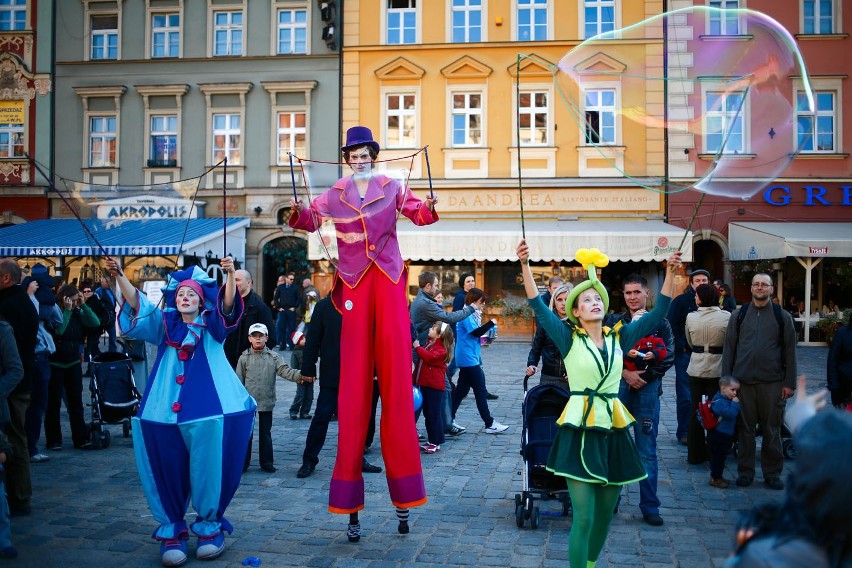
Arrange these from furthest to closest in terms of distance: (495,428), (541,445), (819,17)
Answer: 1. (819,17)
2. (495,428)
3. (541,445)

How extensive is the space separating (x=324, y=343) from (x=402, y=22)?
1688cm

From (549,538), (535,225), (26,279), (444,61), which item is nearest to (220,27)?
(444,61)

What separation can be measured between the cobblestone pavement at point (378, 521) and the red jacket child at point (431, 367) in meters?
0.72

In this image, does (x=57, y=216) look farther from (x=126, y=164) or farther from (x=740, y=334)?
(x=740, y=334)

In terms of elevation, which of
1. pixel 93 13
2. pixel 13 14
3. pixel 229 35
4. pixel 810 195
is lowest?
pixel 810 195

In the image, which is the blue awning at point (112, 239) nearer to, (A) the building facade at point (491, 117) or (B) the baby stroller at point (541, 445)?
(A) the building facade at point (491, 117)

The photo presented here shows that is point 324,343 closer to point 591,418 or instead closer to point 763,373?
point 591,418

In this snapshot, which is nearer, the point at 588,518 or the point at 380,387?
the point at 588,518

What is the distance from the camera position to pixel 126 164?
2275 centimetres

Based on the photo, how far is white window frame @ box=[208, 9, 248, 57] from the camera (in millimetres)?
22406

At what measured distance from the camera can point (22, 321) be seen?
570 centimetres

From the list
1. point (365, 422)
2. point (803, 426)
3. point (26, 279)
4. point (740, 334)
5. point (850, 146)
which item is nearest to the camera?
point (803, 426)

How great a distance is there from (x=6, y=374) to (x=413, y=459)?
9.17 feet

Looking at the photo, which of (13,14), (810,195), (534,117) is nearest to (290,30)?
(534,117)
